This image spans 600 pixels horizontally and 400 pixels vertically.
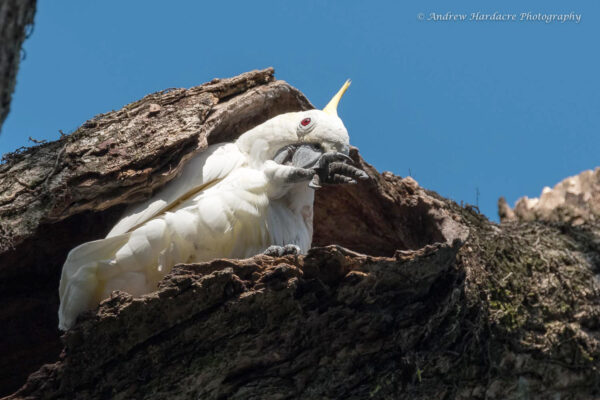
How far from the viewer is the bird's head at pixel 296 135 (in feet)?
16.9

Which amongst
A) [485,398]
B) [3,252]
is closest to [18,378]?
[3,252]

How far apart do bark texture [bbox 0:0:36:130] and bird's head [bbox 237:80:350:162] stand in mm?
2872

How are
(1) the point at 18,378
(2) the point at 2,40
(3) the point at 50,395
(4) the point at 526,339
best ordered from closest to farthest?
1. (2) the point at 2,40
2. (3) the point at 50,395
3. (1) the point at 18,378
4. (4) the point at 526,339

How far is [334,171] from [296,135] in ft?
1.40

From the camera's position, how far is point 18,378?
203 inches

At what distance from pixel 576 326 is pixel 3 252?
4252 millimetres

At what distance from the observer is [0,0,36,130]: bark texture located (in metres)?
2.29

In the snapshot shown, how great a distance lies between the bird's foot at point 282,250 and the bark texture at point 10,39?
2.46 metres

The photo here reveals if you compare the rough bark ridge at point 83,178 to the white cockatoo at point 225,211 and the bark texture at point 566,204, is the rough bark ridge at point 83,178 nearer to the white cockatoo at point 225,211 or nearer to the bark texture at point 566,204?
the white cockatoo at point 225,211

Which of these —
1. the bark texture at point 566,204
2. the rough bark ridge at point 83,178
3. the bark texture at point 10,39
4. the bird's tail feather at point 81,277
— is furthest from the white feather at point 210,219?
the bark texture at point 566,204

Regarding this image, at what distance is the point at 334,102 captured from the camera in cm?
555

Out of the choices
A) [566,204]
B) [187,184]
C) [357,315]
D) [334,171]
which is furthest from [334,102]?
[566,204]

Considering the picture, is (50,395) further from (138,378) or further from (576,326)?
(576,326)

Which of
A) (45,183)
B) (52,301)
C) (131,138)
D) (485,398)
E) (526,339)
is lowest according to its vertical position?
(485,398)
